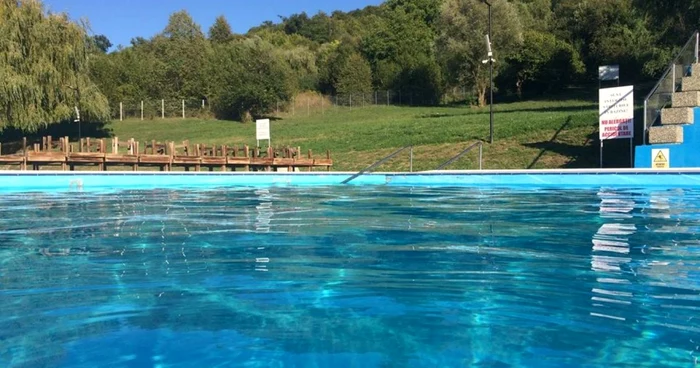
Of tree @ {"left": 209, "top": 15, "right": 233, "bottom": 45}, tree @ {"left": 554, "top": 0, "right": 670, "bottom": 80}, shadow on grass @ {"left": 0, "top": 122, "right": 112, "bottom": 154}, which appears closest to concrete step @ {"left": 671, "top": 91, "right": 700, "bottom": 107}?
tree @ {"left": 554, "top": 0, "right": 670, "bottom": 80}

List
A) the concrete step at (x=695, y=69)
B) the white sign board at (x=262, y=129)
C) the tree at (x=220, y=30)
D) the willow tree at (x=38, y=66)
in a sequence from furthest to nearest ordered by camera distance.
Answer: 1. the tree at (x=220, y=30)
2. the willow tree at (x=38, y=66)
3. the white sign board at (x=262, y=129)
4. the concrete step at (x=695, y=69)

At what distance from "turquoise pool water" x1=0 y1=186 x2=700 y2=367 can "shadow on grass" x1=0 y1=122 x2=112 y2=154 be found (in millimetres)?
29684

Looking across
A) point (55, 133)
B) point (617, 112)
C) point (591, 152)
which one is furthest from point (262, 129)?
point (55, 133)

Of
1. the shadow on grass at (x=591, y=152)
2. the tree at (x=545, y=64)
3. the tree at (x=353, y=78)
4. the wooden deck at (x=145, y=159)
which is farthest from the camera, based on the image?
the tree at (x=353, y=78)

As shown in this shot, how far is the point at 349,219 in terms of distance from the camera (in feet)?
28.3

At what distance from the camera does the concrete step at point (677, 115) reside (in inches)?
640

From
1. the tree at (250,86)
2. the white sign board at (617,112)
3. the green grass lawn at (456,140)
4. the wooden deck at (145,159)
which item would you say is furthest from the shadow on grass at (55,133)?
the white sign board at (617,112)

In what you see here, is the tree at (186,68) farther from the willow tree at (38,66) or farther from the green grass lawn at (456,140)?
the willow tree at (38,66)

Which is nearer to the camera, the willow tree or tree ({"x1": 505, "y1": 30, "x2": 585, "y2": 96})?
the willow tree

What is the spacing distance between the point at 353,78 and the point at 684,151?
4356cm

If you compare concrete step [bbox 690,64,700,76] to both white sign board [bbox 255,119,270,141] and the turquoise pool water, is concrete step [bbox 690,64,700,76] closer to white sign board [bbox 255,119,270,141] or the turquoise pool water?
the turquoise pool water

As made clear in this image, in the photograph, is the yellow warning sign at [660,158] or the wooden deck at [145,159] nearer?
the yellow warning sign at [660,158]

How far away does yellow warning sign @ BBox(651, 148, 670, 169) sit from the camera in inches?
632

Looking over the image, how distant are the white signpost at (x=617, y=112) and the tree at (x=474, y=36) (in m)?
28.5
